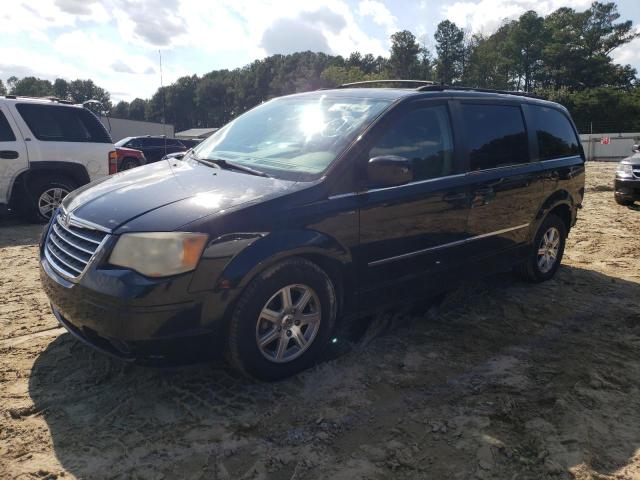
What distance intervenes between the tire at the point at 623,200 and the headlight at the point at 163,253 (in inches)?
415

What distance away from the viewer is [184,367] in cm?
282

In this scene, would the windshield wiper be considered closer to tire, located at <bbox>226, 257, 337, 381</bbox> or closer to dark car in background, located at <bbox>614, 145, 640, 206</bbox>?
tire, located at <bbox>226, 257, 337, 381</bbox>

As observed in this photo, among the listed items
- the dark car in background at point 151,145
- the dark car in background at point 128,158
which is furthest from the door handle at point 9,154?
the dark car in background at point 151,145

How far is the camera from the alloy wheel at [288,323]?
3039 mm

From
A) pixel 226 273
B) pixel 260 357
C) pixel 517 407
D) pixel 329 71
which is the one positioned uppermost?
pixel 329 71

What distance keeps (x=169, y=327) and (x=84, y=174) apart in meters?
6.34

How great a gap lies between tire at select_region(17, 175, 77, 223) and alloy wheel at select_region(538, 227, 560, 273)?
6.78 metres

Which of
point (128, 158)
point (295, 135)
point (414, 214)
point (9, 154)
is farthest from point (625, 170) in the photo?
point (9, 154)

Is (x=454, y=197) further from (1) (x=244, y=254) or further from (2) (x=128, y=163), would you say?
(2) (x=128, y=163)

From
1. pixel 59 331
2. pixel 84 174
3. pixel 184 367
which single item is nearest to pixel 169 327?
pixel 184 367

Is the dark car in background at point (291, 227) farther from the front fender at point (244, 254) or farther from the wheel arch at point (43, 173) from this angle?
the wheel arch at point (43, 173)

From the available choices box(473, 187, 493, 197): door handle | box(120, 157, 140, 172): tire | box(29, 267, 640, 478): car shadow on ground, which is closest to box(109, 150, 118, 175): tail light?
box(120, 157, 140, 172): tire

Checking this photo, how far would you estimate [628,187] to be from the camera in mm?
10539

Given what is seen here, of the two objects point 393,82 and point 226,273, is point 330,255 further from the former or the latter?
point 393,82
